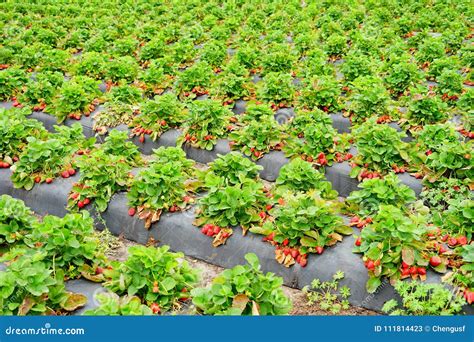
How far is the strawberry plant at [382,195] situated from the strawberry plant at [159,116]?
4159mm

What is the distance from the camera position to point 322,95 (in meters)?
10.3

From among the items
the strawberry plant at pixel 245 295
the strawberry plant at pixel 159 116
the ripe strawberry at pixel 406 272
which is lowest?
the strawberry plant at pixel 159 116

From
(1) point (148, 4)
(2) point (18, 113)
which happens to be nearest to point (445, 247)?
(2) point (18, 113)

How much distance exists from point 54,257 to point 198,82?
6.18m

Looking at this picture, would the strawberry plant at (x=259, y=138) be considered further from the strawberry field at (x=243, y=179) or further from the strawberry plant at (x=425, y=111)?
the strawberry plant at (x=425, y=111)

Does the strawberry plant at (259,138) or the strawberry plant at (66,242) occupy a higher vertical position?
the strawberry plant at (66,242)

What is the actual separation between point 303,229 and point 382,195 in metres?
1.16

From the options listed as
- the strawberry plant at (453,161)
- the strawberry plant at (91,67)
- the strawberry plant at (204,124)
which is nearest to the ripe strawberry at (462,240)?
the strawberry plant at (453,161)

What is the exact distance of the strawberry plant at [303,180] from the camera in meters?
7.45

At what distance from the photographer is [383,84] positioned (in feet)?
36.8

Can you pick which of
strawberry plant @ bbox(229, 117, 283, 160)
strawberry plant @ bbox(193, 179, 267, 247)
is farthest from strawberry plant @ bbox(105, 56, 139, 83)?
strawberry plant @ bbox(193, 179, 267, 247)

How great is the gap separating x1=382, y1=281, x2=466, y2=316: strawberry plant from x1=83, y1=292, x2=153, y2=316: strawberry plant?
266 cm

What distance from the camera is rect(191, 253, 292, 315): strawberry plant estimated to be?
530 centimetres

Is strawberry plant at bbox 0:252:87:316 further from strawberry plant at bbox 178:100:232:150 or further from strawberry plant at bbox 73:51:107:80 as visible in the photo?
strawberry plant at bbox 73:51:107:80
